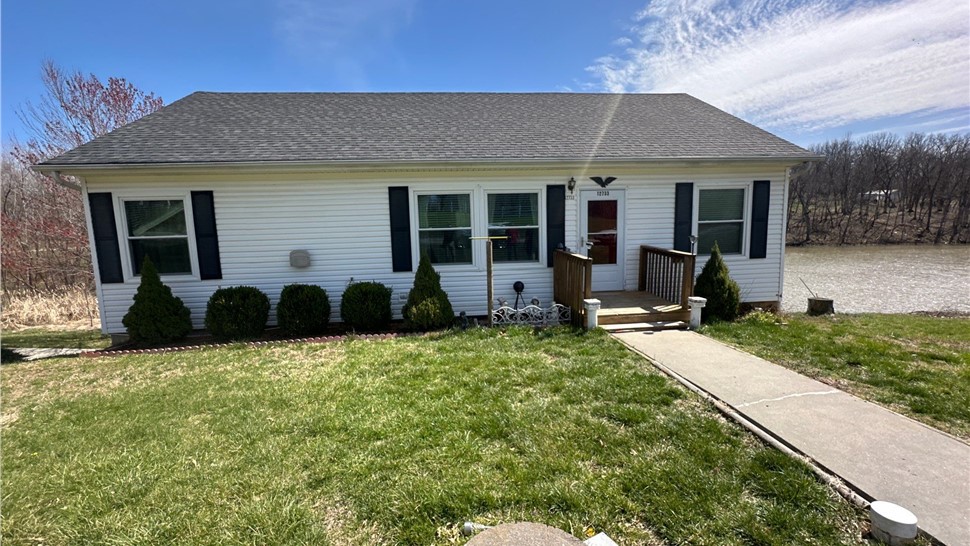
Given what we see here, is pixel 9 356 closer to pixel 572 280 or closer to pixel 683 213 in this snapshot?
pixel 572 280

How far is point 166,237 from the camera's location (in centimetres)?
680

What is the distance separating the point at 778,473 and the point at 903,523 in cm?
63

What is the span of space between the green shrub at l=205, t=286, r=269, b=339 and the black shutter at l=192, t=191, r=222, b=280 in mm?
511

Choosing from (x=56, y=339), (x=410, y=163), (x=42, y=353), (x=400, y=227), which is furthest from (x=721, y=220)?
(x=56, y=339)

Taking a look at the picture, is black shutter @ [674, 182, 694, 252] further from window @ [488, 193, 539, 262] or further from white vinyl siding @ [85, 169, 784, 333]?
window @ [488, 193, 539, 262]

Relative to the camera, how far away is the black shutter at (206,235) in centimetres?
674

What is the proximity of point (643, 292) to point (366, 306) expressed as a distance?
15.6 ft

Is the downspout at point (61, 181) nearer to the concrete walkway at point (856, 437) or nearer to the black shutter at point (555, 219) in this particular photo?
the black shutter at point (555, 219)

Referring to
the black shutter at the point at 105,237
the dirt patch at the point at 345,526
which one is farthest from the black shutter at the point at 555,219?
the black shutter at the point at 105,237

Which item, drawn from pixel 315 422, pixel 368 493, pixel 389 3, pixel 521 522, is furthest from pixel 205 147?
pixel 521 522

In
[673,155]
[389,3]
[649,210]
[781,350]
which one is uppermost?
[389,3]

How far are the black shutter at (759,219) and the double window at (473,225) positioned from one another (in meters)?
3.90

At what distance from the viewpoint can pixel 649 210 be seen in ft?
24.6

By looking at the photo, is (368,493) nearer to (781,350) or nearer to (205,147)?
(781,350)
